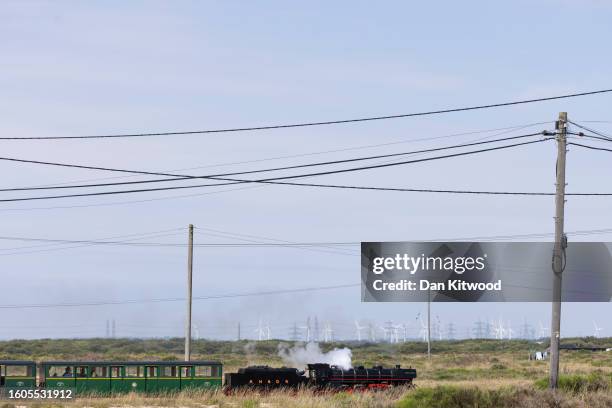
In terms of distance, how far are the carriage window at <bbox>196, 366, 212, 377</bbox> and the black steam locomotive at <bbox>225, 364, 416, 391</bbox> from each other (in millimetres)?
877

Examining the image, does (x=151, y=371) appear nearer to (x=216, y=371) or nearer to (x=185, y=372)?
(x=185, y=372)

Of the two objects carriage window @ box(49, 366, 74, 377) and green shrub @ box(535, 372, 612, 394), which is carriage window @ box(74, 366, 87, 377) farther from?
green shrub @ box(535, 372, 612, 394)

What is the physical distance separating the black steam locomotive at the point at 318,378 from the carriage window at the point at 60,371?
280 inches

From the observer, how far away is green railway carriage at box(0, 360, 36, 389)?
42656 millimetres

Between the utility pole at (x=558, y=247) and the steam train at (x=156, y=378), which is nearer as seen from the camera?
the utility pole at (x=558, y=247)

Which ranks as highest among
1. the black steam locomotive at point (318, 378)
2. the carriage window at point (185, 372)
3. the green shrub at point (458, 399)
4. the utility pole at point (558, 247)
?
the utility pole at point (558, 247)

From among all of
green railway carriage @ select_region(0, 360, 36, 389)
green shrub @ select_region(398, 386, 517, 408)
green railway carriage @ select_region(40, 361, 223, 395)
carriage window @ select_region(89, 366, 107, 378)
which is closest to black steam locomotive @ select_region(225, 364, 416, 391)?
green railway carriage @ select_region(40, 361, 223, 395)

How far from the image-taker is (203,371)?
45.6 meters

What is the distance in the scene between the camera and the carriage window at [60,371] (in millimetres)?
43594

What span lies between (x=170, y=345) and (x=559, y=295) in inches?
3314

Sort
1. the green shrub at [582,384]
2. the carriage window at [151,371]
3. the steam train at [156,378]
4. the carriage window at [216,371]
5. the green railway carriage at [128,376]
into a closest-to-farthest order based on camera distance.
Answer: the green shrub at [582,384] < the steam train at [156,378] < the green railway carriage at [128,376] < the carriage window at [151,371] < the carriage window at [216,371]

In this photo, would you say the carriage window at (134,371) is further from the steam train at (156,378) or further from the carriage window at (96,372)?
the carriage window at (96,372)

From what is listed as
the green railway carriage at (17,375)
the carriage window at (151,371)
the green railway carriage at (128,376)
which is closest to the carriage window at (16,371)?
the green railway carriage at (17,375)

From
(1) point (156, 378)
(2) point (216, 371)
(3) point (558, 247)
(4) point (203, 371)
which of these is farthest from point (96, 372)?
(3) point (558, 247)
